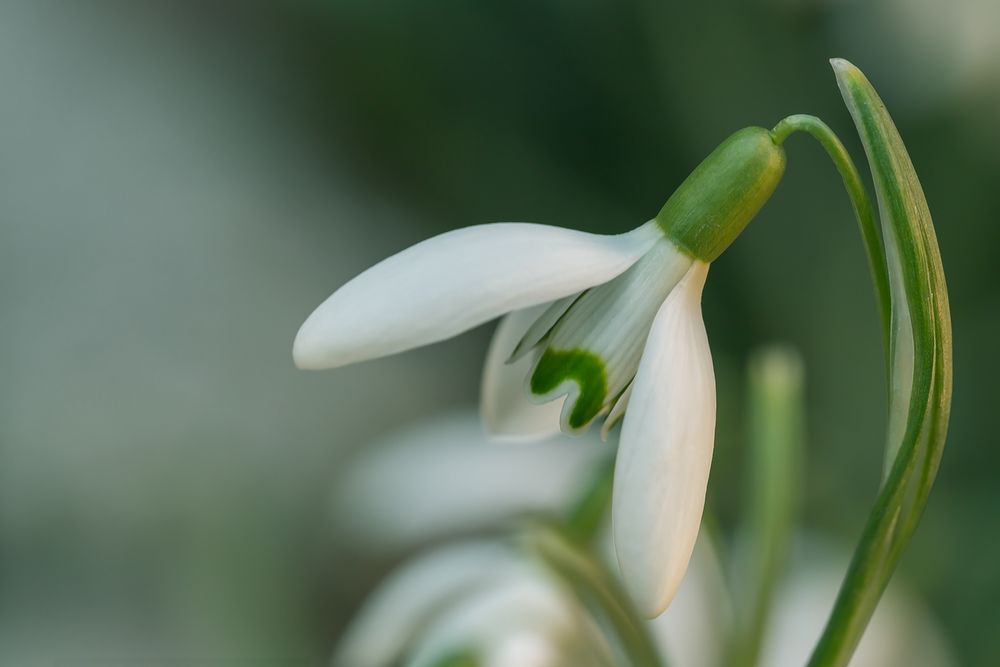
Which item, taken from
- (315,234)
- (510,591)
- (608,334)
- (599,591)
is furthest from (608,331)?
(315,234)

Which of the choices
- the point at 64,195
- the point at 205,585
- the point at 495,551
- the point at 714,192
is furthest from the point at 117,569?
the point at 714,192

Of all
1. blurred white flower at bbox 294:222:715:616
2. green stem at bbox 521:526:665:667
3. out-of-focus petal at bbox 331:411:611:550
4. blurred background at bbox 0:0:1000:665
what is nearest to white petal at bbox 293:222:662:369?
blurred white flower at bbox 294:222:715:616

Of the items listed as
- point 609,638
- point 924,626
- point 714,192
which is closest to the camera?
point 714,192

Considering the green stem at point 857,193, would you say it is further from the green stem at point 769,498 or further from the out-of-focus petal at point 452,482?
the out-of-focus petal at point 452,482

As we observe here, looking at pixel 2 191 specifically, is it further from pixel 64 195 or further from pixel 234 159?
pixel 234 159

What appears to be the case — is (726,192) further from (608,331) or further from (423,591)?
A: (423,591)

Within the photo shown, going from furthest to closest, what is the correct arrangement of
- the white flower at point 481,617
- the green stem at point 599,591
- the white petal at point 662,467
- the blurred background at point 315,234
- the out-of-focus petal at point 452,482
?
the blurred background at point 315,234 < the out-of-focus petal at point 452,482 < the white flower at point 481,617 < the green stem at point 599,591 < the white petal at point 662,467

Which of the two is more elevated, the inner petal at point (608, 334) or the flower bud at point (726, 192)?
the flower bud at point (726, 192)

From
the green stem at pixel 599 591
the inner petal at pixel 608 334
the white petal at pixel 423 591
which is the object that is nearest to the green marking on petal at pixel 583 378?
the inner petal at pixel 608 334
